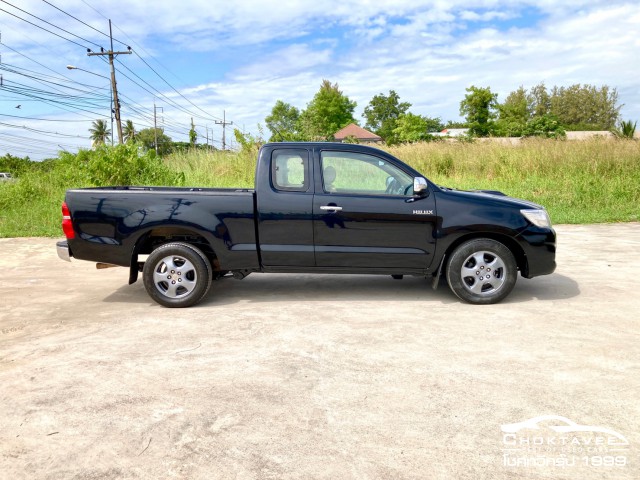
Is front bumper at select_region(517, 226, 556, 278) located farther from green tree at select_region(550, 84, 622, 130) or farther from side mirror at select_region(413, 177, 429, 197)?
green tree at select_region(550, 84, 622, 130)

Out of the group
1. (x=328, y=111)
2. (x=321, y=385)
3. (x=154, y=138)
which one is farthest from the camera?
(x=154, y=138)

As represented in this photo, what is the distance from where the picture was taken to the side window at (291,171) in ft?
19.0

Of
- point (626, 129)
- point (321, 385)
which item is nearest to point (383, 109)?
point (626, 129)

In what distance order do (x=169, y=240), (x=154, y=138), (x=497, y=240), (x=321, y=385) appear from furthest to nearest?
(x=154, y=138), (x=169, y=240), (x=497, y=240), (x=321, y=385)

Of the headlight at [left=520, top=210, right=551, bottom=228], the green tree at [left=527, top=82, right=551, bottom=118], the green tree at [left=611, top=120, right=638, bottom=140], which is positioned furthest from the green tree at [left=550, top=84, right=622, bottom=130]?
the headlight at [left=520, top=210, right=551, bottom=228]

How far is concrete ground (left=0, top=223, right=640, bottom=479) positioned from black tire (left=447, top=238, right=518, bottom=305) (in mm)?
162

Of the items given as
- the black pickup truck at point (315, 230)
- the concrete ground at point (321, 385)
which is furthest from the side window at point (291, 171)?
the concrete ground at point (321, 385)

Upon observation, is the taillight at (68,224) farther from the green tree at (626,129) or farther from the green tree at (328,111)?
the green tree at (328,111)

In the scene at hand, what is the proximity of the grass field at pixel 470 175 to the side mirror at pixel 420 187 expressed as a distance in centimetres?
798

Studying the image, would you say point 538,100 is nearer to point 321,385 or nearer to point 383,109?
point 383,109

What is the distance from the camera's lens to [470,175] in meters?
19.6

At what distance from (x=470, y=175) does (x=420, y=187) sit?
14889mm

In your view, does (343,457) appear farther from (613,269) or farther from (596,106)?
(596,106)

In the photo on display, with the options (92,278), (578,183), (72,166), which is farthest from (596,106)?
(92,278)
